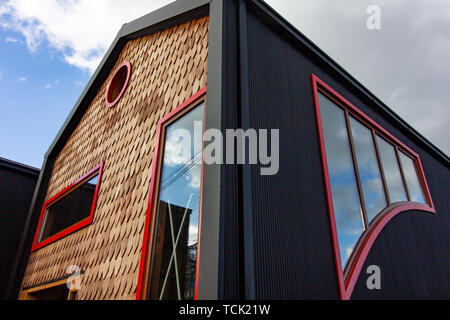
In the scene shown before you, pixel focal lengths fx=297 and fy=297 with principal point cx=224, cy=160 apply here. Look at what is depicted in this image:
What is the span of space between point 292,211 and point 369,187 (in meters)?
2.26

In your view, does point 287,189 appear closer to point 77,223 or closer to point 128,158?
point 128,158

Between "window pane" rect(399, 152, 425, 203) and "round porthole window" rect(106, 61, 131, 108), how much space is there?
6189 mm

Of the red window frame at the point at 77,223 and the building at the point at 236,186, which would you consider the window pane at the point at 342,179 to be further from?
the red window frame at the point at 77,223

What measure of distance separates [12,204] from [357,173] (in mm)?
8624

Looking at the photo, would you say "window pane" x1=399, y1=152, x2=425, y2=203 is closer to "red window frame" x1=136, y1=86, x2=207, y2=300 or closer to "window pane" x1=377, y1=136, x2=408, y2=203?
"window pane" x1=377, y1=136, x2=408, y2=203

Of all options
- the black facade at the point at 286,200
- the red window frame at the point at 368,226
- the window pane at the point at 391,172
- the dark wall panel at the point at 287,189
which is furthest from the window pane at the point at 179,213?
the window pane at the point at 391,172

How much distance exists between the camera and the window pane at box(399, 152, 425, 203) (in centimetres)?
621

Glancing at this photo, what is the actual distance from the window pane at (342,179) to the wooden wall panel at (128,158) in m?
2.10

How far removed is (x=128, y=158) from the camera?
4.77m

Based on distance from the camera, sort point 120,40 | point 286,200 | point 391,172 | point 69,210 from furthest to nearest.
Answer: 1. point 120,40
2. point 69,210
3. point 391,172
4. point 286,200

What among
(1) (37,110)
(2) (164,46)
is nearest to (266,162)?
(2) (164,46)

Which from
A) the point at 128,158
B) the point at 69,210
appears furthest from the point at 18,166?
the point at 128,158

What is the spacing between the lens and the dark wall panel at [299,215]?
2838mm
